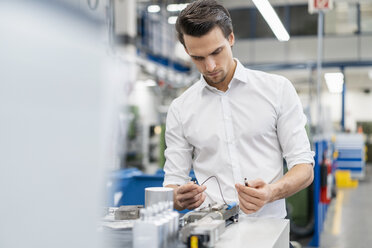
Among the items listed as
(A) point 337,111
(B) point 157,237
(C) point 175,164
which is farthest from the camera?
(A) point 337,111

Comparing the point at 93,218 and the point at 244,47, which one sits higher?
the point at 244,47

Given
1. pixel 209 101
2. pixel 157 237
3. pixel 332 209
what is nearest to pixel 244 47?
pixel 332 209

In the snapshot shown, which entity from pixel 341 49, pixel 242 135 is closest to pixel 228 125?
pixel 242 135

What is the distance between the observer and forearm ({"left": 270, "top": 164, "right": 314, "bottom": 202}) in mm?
1457

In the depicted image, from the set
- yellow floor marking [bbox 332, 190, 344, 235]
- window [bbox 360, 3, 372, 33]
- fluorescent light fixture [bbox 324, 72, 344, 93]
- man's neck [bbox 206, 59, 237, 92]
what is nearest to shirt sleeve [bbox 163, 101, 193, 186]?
man's neck [bbox 206, 59, 237, 92]

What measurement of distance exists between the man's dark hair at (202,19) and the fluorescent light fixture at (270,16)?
59cm

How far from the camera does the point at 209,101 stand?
5.79ft

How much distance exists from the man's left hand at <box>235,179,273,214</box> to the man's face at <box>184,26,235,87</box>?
1.51 feet

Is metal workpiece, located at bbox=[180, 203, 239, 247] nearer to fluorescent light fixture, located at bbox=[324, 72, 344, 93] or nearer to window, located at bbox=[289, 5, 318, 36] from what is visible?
fluorescent light fixture, located at bbox=[324, 72, 344, 93]

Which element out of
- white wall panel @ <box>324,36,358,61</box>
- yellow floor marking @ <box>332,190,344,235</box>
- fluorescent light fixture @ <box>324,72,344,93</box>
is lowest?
yellow floor marking @ <box>332,190,344,235</box>

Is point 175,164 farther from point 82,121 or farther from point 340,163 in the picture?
point 340,163

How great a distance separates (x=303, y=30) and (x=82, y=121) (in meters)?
13.6

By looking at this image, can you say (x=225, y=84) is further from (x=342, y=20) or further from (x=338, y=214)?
(x=342, y=20)

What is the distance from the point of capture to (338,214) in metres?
6.50
